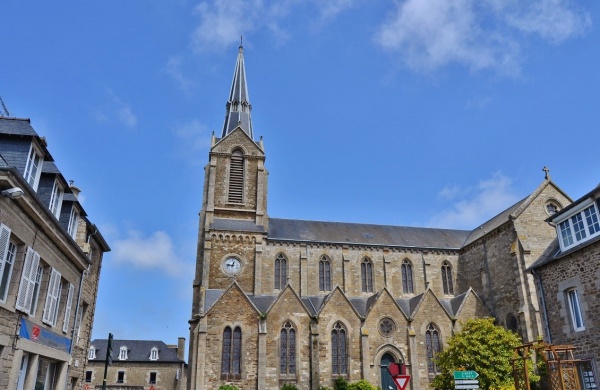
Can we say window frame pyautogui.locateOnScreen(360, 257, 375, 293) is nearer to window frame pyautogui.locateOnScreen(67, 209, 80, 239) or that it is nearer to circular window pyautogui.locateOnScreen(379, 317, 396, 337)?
circular window pyautogui.locateOnScreen(379, 317, 396, 337)

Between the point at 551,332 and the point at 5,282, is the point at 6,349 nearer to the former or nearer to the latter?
the point at 5,282

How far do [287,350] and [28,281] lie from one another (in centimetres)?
1999

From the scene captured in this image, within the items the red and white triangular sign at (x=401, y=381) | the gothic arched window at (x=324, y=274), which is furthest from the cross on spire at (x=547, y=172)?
the red and white triangular sign at (x=401, y=381)

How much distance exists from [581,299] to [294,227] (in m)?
24.7

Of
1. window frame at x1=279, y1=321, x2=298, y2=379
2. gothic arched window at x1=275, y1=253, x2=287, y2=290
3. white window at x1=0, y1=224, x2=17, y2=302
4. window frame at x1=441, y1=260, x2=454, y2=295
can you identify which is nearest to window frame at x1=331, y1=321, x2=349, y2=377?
window frame at x1=279, y1=321, x2=298, y2=379

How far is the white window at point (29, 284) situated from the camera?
12977 millimetres

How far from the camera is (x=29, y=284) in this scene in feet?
44.2

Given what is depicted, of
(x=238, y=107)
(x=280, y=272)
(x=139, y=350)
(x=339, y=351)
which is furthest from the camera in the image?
(x=139, y=350)

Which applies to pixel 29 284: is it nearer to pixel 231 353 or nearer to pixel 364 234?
pixel 231 353

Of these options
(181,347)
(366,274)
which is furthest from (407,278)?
(181,347)

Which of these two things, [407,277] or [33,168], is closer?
[33,168]

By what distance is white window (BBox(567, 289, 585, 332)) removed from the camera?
18188 millimetres

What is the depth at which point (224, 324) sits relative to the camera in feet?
99.1

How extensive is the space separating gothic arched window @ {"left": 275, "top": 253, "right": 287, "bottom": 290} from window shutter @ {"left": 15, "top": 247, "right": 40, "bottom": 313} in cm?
2311
